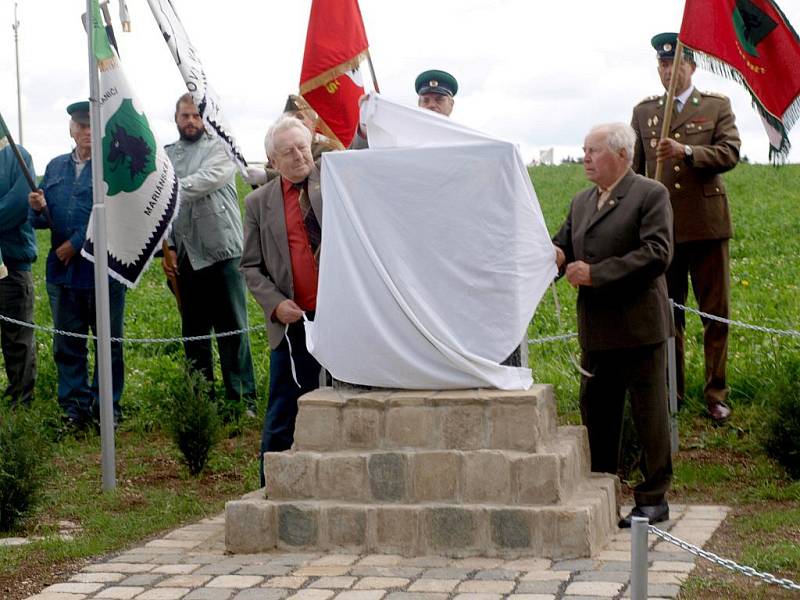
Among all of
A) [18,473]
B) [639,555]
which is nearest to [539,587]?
[639,555]

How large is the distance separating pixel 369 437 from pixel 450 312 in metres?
0.76

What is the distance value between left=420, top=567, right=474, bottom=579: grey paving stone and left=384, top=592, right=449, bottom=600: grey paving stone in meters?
0.34

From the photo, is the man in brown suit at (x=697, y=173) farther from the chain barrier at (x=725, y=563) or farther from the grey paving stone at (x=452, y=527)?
the chain barrier at (x=725, y=563)

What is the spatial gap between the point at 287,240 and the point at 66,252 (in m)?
3.13

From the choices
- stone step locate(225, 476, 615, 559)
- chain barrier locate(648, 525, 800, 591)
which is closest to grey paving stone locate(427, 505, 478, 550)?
stone step locate(225, 476, 615, 559)

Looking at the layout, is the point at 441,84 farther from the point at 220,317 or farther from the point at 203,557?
the point at 203,557

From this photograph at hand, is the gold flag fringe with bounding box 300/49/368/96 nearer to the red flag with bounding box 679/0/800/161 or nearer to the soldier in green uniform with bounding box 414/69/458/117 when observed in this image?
the soldier in green uniform with bounding box 414/69/458/117

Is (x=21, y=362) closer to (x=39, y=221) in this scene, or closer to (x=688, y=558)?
(x=39, y=221)

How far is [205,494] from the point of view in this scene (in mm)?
9242

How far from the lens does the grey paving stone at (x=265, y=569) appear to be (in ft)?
22.3

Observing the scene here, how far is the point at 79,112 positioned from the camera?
35.1ft

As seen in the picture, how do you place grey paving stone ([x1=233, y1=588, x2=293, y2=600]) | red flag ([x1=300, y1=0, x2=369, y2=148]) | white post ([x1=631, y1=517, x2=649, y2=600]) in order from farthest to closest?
red flag ([x1=300, y1=0, x2=369, y2=148]) → grey paving stone ([x1=233, y1=588, x2=293, y2=600]) → white post ([x1=631, y1=517, x2=649, y2=600])

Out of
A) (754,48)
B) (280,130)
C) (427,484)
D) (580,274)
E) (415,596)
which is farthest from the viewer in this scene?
(754,48)

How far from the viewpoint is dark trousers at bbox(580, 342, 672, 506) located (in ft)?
24.8
